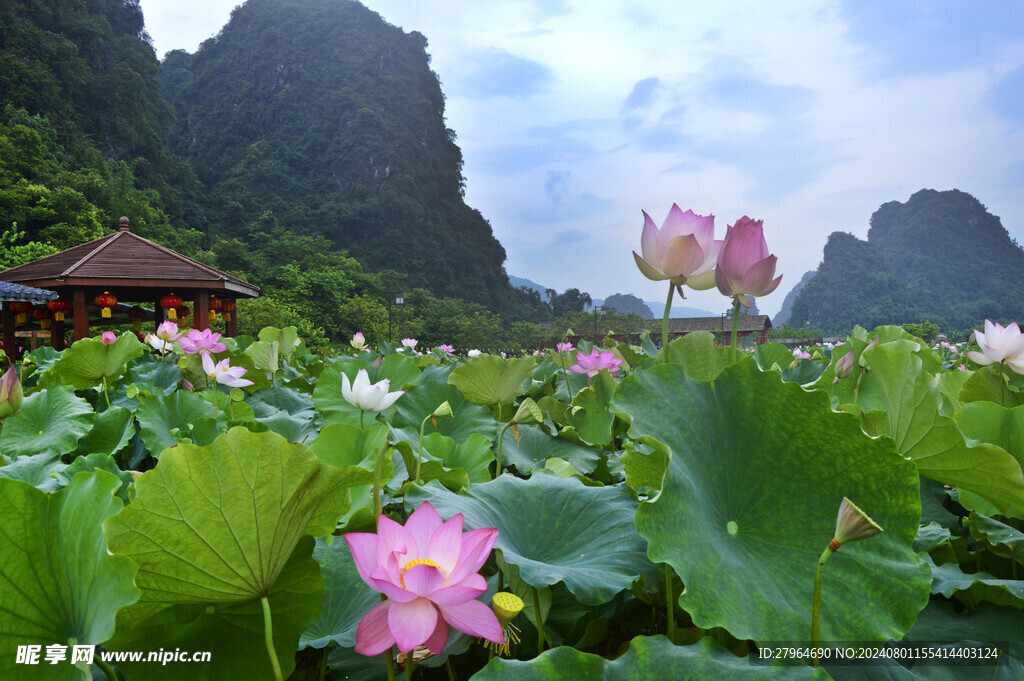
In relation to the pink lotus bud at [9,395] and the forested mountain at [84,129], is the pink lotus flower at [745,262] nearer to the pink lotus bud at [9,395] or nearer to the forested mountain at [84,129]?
the pink lotus bud at [9,395]

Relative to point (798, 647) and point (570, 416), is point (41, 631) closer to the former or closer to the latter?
point (798, 647)

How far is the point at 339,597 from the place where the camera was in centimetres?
47

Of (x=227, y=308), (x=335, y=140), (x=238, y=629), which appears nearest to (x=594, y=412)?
(x=238, y=629)

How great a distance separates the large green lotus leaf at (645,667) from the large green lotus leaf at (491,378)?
839mm

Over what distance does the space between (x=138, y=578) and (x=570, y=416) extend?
33.1 inches

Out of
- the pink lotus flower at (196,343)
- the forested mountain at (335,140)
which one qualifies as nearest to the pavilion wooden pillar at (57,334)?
the pink lotus flower at (196,343)

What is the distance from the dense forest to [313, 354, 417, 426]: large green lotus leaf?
1297 centimetres

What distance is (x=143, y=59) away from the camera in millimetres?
29156

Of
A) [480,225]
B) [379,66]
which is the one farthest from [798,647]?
[379,66]

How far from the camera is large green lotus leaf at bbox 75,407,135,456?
101 centimetres

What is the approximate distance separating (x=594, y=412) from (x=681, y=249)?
50cm

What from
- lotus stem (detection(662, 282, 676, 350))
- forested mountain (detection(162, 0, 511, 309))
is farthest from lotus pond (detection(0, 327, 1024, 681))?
forested mountain (detection(162, 0, 511, 309))

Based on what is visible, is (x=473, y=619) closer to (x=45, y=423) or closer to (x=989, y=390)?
(x=989, y=390)

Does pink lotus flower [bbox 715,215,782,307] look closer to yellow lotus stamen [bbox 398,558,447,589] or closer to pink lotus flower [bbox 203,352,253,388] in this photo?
yellow lotus stamen [bbox 398,558,447,589]
